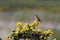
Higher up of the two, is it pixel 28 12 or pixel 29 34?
pixel 29 34

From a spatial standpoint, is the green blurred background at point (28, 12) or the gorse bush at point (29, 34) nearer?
the gorse bush at point (29, 34)

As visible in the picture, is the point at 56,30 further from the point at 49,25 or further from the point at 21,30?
the point at 21,30

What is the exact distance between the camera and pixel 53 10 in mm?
3154

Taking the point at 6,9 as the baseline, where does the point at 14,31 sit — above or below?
above

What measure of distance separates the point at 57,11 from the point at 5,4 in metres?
0.94

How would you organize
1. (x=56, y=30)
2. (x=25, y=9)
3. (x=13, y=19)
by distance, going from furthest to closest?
(x=25, y=9)
(x=13, y=19)
(x=56, y=30)

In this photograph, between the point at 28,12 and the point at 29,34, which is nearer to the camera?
the point at 29,34

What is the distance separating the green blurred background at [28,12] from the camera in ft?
9.39

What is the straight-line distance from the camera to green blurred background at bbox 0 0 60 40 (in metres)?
2.86

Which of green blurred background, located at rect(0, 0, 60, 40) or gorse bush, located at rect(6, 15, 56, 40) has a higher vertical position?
gorse bush, located at rect(6, 15, 56, 40)

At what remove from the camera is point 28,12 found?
320 cm

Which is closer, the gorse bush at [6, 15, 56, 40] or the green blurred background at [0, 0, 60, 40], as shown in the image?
the gorse bush at [6, 15, 56, 40]

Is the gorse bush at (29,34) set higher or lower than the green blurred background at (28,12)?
higher

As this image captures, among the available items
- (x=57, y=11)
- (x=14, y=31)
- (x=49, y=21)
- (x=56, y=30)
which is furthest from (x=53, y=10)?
(x=14, y=31)
